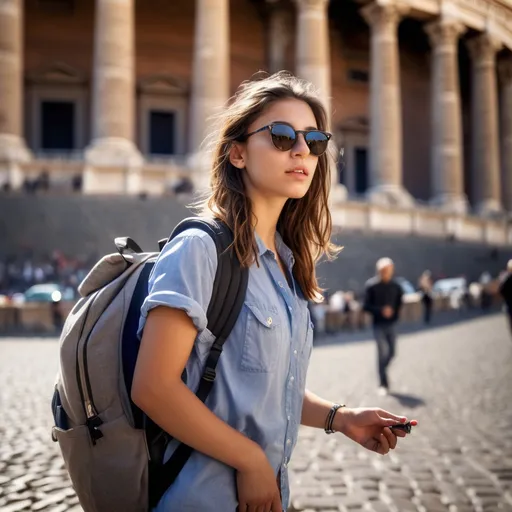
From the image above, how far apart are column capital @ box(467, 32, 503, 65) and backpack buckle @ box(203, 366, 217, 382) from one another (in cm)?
3722

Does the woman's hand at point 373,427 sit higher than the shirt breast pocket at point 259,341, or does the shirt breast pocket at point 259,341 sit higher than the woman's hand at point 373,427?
the shirt breast pocket at point 259,341

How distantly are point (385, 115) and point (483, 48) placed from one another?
8.78 m

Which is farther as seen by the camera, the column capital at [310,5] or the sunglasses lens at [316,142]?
the column capital at [310,5]

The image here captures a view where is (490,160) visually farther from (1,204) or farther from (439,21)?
(1,204)

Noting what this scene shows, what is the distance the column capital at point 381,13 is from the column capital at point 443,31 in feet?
8.66

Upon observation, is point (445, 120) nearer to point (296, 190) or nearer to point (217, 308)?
point (296, 190)

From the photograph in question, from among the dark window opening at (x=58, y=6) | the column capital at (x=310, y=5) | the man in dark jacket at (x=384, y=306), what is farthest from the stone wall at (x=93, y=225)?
the man in dark jacket at (x=384, y=306)

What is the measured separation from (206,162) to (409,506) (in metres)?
21.8

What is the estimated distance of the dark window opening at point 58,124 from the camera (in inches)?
1252

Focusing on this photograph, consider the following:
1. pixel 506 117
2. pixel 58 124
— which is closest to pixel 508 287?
pixel 58 124

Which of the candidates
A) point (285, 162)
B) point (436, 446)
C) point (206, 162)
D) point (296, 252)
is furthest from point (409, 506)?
point (206, 162)

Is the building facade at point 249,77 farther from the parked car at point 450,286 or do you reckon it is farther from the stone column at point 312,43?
the parked car at point 450,286

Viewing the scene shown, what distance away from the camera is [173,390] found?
6.01ft

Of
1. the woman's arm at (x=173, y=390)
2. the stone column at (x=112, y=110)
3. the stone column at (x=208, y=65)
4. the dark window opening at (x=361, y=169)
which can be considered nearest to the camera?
the woman's arm at (x=173, y=390)
